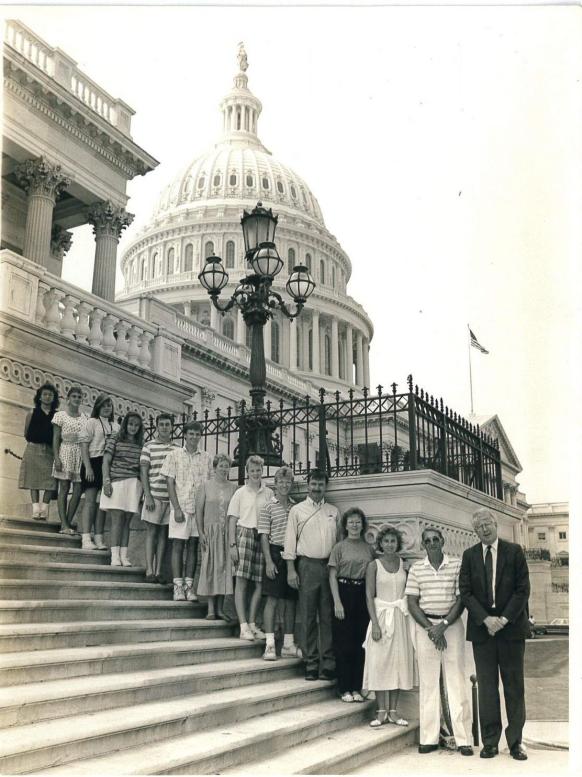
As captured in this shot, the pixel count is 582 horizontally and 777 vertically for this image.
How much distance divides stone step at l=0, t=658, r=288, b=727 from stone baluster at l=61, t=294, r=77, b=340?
6744 millimetres

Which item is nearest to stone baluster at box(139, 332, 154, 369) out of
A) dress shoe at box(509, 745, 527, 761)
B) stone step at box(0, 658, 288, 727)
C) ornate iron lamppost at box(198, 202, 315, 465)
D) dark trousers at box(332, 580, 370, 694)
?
ornate iron lamppost at box(198, 202, 315, 465)

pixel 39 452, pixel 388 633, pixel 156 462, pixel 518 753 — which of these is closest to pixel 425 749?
pixel 518 753

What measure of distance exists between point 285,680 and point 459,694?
1684 millimetres

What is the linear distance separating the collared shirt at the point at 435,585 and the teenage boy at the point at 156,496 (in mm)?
2869

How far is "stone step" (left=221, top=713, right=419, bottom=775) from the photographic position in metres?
5.75

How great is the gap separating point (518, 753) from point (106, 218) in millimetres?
20212

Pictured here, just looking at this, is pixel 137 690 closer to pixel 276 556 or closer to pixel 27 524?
pixel 276 556

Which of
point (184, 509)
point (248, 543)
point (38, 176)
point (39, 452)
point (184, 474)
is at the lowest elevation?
point (248, 543)

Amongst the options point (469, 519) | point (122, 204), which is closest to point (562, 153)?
point (469, 519)

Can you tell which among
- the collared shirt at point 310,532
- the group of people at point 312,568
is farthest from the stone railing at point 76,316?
the collared shirt at point 310,532

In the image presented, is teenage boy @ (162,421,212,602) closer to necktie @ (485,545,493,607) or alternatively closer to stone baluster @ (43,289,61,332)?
necktie @ (485,545,493,607)

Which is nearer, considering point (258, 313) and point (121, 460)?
point (121, 460)

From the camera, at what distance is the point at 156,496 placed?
8859 millimetres

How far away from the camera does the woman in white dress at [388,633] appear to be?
736 centimetres
